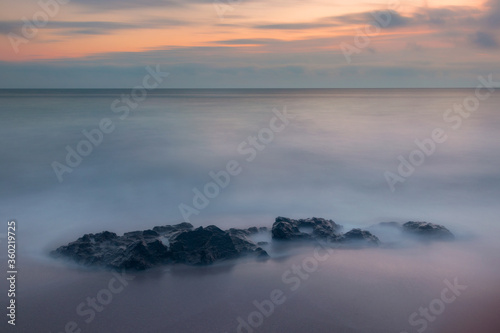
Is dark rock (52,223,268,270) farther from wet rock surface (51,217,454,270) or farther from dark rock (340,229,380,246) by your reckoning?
dark rock (340,229,380,246)

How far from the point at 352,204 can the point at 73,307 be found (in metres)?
6.82

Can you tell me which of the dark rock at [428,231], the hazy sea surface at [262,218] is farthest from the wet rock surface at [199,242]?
the hazy sea surface at [262,218]

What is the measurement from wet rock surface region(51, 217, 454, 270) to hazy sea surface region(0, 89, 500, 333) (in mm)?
255

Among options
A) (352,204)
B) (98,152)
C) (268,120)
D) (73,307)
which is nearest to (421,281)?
(352,204)

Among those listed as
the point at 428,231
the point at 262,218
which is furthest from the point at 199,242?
the point at 428,231

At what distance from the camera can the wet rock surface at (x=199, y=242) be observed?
6.54 metres

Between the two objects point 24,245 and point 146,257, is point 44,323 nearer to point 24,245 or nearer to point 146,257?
point 146,257

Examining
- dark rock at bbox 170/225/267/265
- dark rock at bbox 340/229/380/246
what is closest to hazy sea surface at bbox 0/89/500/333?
dark rock at bbox 170/225/267/265

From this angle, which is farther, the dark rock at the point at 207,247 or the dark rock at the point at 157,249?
the dark rock at the point at 207,247

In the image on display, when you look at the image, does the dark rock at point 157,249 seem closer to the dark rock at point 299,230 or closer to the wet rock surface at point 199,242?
the wet rock surface at point 199,242

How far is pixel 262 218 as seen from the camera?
912cm

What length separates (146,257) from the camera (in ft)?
21.3

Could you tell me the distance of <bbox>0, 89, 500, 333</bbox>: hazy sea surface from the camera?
537 cm

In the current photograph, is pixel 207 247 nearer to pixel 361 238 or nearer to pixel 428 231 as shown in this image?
pixel 361 238
